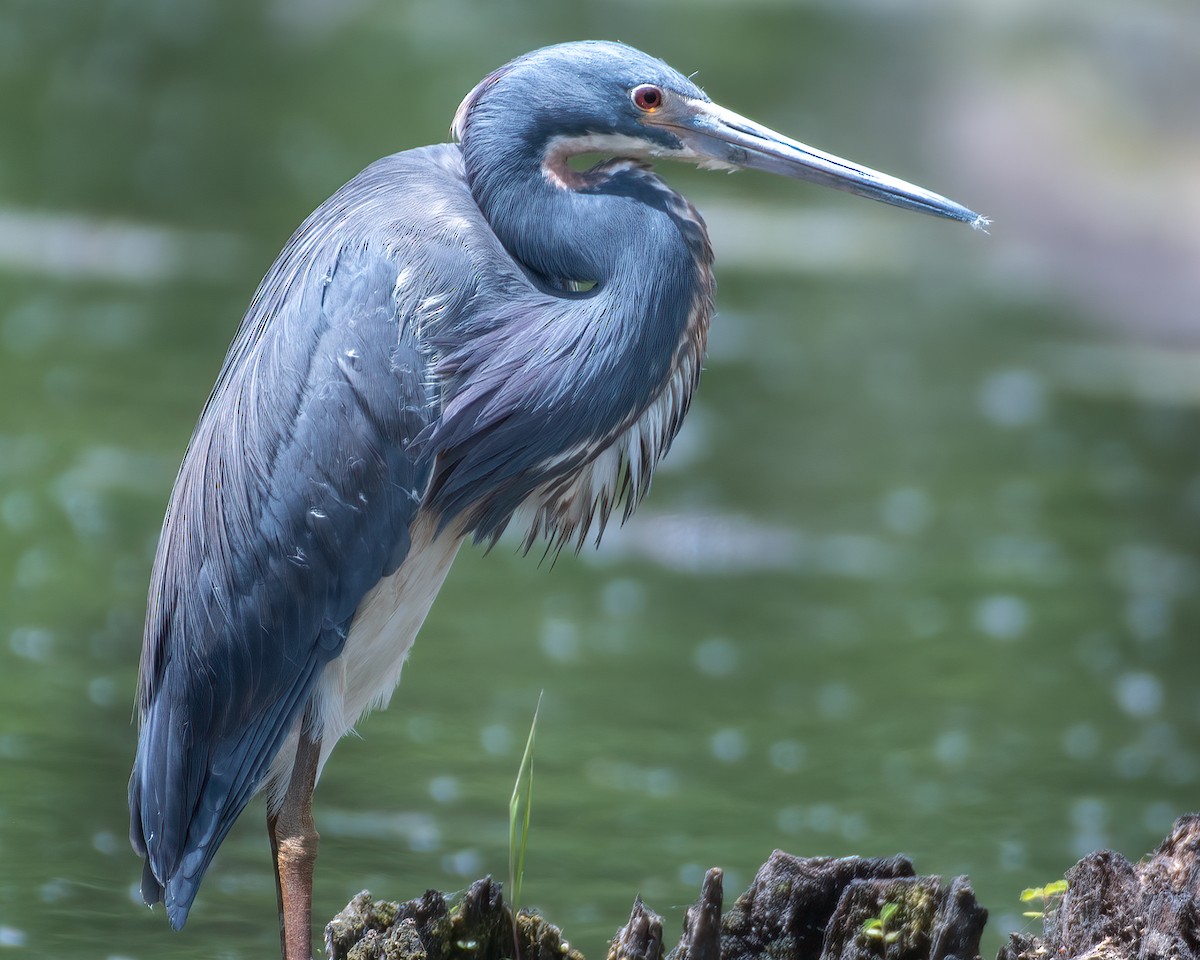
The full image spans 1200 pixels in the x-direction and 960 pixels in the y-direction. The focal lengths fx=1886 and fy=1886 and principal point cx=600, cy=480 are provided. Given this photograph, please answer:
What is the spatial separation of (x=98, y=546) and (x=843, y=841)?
442cm

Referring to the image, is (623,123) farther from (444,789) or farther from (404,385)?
(444,789)

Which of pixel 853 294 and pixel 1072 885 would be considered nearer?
pixel 1072 885

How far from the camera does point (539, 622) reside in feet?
29.9

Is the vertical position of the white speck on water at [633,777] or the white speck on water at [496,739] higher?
the white speck on water at [496,739]

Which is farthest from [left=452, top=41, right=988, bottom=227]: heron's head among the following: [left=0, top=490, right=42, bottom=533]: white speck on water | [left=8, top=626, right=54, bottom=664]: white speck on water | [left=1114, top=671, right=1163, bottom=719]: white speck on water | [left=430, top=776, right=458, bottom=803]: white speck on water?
[left=0, top=490, right=42, bottom=533]: white speck on water

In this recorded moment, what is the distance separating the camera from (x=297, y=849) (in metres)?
4.29

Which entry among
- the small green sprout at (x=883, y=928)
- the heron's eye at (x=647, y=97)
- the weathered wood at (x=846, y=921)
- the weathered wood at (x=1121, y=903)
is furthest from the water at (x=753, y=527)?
the heron's eye at (x=647, y=97)

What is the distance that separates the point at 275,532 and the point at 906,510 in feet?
25.8

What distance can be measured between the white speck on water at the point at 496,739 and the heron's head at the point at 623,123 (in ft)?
11.6

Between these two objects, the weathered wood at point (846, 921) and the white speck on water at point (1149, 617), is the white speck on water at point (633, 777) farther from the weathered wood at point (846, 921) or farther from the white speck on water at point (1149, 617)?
the white speck on water at point (1149, 617)

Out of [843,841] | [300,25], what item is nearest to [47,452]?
[843,841]

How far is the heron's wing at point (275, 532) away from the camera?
4102 mm

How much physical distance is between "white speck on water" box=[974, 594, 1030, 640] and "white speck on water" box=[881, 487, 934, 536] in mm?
1189

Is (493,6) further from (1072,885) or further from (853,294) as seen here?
(1072,885)
